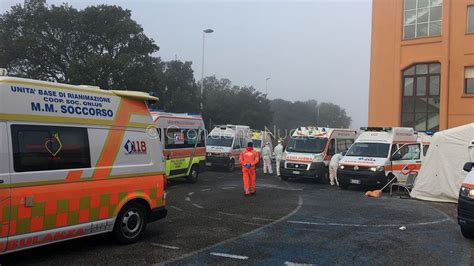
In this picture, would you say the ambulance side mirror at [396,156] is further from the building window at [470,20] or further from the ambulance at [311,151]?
the building window at [470,20]

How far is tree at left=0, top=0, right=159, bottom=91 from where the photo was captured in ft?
125

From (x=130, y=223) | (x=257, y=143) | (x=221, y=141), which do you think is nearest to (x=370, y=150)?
(x=221, y=141)

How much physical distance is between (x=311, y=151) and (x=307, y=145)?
45 cm

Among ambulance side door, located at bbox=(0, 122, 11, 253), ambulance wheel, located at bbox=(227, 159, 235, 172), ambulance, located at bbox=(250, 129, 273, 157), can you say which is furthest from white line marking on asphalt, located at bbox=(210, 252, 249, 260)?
ambulance, located at bbox=(250, 129, 273, 157)

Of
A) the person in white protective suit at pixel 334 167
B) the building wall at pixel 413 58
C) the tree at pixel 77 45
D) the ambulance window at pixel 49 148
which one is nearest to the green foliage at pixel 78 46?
the tree at pixel 77 45

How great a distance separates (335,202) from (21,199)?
9348mm

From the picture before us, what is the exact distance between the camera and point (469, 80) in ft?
Result: 88.1

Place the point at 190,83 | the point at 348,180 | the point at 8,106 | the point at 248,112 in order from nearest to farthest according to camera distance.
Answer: the point at 8,106
the point at 348,180
the point at 190,83
the point at 248,112

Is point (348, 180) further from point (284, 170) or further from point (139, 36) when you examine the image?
point (139, 36)

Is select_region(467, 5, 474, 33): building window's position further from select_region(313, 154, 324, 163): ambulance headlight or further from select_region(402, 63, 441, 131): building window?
select_region(313, 154, 324, 163): ambulance headlight

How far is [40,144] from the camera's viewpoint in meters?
6.14

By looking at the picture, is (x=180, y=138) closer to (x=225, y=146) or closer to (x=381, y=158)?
(x=381, y=158)

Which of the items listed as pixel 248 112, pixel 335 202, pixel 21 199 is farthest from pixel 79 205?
pixel 248 112

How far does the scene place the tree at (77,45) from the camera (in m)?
38.0
